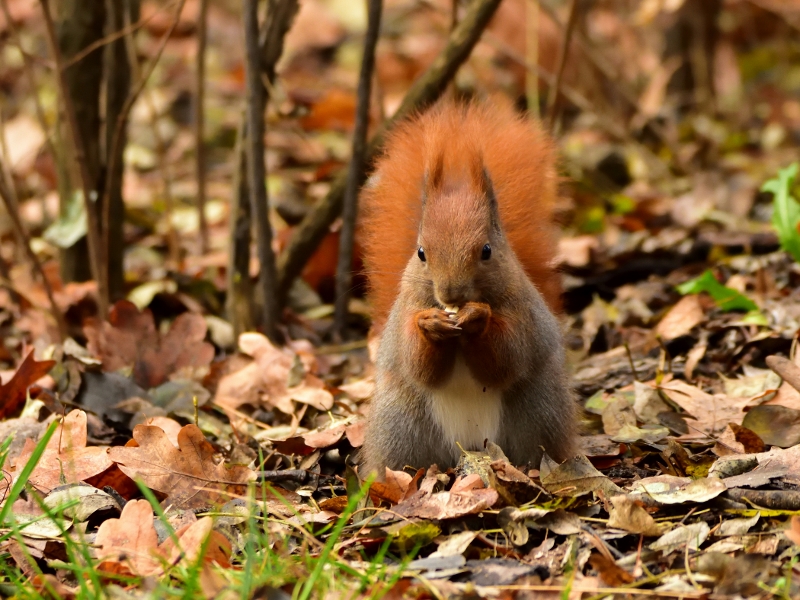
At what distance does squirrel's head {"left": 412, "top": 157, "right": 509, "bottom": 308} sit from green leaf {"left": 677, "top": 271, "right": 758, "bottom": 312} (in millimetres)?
1037

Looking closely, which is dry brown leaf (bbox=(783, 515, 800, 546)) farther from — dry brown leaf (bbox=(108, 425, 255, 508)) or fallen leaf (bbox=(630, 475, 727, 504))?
dry brown leaf (bbox=(108, 425, 255, 508))

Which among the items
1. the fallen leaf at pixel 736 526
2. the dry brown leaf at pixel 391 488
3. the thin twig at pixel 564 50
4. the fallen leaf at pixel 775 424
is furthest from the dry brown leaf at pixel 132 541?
the thin twig at pixel 564 50

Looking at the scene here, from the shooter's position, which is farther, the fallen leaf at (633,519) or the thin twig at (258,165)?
the thin twig at (258,165)

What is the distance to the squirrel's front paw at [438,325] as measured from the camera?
2230 millimetres

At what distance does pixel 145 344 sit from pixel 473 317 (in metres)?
1.53

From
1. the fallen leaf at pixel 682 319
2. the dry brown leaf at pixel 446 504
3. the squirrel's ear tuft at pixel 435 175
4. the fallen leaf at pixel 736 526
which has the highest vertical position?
the squirrel's ear tuft at pixel 435 175

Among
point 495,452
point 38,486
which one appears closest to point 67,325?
point 38,486

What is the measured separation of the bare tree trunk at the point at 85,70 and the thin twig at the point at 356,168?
904mm

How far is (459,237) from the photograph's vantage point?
223cm

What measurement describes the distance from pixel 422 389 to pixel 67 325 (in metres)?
1.67

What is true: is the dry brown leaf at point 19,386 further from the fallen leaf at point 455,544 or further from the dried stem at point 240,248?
the fallen leaf at point 455,544

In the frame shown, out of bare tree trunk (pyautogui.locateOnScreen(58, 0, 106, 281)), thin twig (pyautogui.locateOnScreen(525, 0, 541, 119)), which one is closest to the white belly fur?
bare tree trunk (pyautogui.locateOnScreen(58, 0, 106, 281))

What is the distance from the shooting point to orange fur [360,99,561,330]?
2.61 m

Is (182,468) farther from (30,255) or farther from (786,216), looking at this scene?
(786,216)
